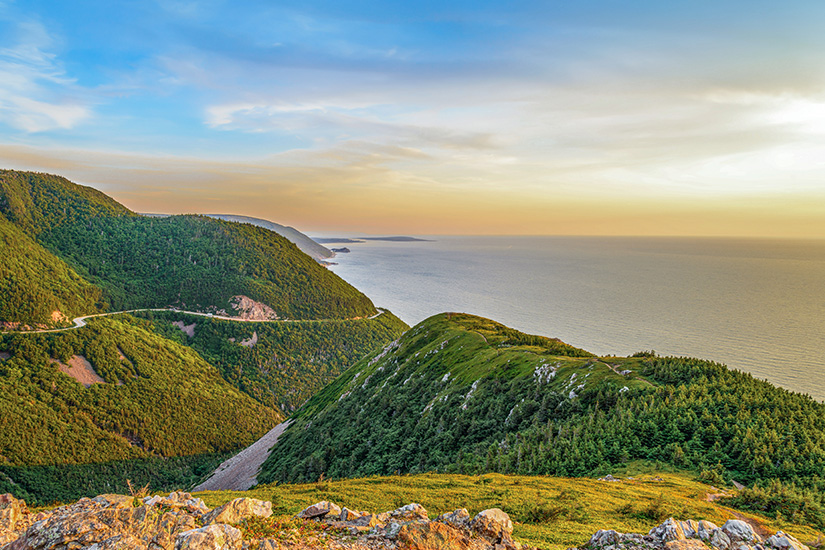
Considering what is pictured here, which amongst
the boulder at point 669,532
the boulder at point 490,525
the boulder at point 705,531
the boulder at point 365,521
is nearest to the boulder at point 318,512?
the boulder at point 365,521

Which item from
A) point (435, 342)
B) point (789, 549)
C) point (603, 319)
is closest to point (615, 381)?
point (789, 549)

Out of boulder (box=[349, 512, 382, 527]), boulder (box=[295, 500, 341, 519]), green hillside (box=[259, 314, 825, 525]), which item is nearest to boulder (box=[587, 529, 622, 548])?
boulder (box=[349, 512, 382, 527])

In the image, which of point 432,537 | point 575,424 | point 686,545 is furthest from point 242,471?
point 686,545

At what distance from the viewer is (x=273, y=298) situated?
178 meters

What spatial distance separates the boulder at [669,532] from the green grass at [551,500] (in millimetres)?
2348

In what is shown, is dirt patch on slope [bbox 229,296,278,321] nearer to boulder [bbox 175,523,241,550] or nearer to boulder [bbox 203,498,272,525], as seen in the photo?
boulder [bbox 203,498,272,525]

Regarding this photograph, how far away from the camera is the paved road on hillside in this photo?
65.7 metres

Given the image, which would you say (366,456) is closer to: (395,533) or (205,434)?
(395,533)

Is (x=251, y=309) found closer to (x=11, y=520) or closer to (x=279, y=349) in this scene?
(x=279, y=349)

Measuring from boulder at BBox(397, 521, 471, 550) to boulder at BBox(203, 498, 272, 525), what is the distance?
15.5 feet

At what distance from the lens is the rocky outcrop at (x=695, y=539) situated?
11.3m

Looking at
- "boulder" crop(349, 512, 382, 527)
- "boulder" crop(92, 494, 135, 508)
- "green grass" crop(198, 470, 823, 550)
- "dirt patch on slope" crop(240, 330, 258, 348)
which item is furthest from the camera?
"dirt patch on slope" crop(240, 330, 258, 348)

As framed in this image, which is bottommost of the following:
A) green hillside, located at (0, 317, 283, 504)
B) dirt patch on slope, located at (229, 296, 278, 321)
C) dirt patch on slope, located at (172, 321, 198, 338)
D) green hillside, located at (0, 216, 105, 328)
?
green hillside, located at (0, 317, 283, 504)

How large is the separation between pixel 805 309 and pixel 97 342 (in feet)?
818
